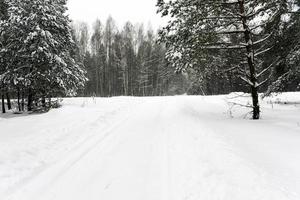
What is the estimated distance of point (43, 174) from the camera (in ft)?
18.1

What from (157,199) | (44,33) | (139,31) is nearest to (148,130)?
(157,199)

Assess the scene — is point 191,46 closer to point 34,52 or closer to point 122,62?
point 34,52

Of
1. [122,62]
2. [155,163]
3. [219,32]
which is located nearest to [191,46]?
[219,32]

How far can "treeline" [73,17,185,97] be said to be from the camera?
5234 cm

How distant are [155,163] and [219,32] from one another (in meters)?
6.94

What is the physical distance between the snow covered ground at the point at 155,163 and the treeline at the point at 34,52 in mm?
7599

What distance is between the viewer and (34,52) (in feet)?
50.7

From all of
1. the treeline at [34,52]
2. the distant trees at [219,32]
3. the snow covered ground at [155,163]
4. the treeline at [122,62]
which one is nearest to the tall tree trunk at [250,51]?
the distant trees at [219,32]

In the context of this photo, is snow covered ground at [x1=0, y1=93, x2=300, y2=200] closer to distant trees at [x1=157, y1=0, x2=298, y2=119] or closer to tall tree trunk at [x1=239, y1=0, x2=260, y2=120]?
tall tree trunk at [x1=239, y1=0, x2=260, y2=120]

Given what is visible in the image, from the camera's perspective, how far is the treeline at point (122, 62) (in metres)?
52.3

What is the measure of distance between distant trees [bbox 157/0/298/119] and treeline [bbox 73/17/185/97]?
38395 millimetres

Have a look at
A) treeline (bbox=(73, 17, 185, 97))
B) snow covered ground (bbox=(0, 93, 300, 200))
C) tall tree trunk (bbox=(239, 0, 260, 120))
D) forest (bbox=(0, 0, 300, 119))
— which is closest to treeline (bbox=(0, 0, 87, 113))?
forest (bbox=(0, 0, 300, 119))

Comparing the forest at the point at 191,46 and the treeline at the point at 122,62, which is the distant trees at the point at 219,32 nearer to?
the forest at the point at 191,46

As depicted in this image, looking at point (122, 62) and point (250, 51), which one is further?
point (122, 62)
